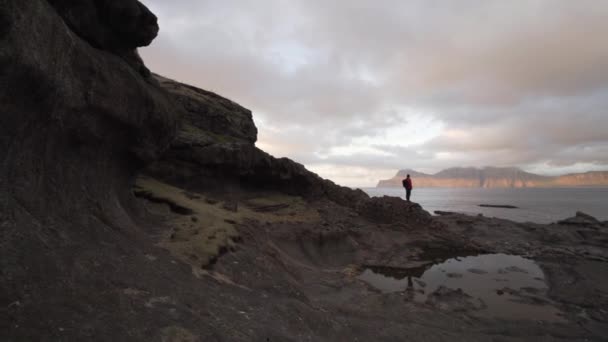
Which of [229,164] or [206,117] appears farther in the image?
[206,117]

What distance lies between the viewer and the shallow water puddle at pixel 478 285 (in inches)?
687

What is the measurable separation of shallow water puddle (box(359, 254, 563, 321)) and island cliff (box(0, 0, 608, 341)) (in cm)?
27

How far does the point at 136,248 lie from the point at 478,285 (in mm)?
21272

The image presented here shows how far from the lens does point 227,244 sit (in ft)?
54.3

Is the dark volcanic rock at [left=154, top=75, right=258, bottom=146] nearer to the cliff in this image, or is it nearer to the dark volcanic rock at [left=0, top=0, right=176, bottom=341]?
the cliff

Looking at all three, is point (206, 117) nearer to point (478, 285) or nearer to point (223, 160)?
point (223, 160)

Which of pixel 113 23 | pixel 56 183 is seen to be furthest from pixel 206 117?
pixel 56 183

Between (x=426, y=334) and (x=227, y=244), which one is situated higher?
(x=227, y=244)

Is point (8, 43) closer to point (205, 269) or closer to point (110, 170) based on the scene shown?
point (110, 170)

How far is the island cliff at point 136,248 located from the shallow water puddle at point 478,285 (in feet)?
0.87

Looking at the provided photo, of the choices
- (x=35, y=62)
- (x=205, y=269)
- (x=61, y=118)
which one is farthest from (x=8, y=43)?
(x=205, y=269)

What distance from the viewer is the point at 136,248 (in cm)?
1128

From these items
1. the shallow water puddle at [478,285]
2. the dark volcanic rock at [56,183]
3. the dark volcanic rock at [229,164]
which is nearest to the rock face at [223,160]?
the dark volcanic rock at [229,164]

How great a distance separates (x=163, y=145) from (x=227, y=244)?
750 centimetres
